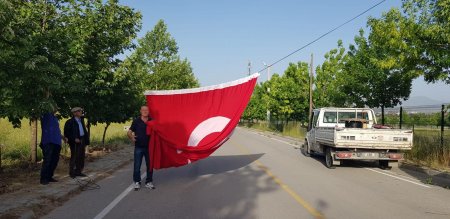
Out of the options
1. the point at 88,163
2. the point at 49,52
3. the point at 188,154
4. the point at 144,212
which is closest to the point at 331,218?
the point at 144,212

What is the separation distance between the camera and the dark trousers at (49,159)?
10539mm

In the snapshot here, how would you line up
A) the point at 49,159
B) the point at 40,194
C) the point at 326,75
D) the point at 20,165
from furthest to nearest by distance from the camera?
1. the point at 326,75
2. the point at 20,165
3. the point at 49,159
4. the point at 40,194

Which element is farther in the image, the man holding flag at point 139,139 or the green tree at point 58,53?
the man holding flag at point 139,139

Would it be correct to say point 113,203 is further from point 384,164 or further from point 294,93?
point 294,93

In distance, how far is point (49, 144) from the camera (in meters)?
10.8

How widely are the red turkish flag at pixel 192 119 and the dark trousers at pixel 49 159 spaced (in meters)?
2.35

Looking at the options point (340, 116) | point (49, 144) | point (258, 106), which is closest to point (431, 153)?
point (340, 116)

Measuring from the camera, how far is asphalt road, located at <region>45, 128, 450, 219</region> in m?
7.85

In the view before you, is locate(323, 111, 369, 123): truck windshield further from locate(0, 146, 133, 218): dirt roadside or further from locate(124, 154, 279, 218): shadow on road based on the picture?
locate(0, 146, 133, 218): dirt roadside

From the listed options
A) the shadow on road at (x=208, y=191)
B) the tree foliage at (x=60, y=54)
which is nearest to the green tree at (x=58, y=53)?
the tree foliage at (x=60, y=54)

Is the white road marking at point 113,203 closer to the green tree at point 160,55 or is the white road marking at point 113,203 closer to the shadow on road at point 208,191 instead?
the shadow on road at point 208,191

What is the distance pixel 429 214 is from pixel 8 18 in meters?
7.69

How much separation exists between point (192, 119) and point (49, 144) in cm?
333

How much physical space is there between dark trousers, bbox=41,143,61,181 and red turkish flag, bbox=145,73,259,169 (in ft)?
7.71
